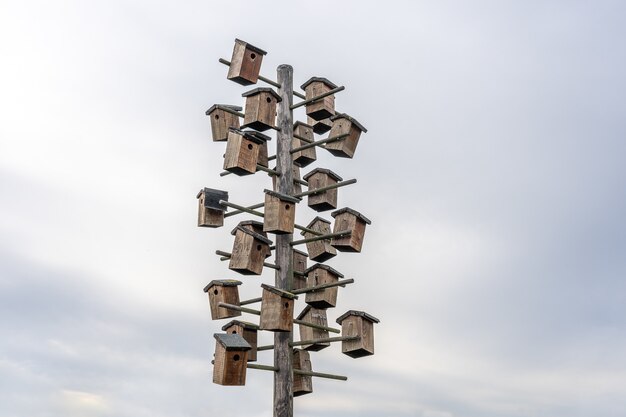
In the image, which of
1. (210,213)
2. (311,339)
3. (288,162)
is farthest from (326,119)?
(311,339)

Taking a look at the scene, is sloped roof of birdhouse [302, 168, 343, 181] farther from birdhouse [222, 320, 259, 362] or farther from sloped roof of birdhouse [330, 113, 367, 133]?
birdhouse [222, 320, 259, 362]

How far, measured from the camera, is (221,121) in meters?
10.7

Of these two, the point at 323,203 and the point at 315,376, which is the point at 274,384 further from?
the point at 323,203

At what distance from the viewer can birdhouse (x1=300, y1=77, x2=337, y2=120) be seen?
36.5 feet

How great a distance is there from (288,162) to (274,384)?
2.85 meters

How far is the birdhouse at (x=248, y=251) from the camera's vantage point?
31.4ft

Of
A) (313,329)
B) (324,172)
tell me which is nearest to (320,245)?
(324,172)

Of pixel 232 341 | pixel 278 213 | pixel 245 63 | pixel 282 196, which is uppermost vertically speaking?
pixel 245 63

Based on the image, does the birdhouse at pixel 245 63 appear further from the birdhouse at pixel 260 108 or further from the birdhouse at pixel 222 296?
the birdhouse at pixel 222 296

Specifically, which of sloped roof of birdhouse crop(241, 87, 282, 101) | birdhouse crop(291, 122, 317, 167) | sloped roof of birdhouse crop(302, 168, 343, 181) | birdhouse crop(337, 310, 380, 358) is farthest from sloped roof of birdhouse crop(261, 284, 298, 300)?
sloped roof of birdhouse crop(241, 87, 282, 101)

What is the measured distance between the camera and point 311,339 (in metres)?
10.3

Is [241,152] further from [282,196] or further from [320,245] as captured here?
[320,245]

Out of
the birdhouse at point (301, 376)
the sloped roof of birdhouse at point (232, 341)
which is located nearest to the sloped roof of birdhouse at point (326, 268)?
the birdhouse at point (301, 376)

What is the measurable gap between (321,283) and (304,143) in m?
2.09
